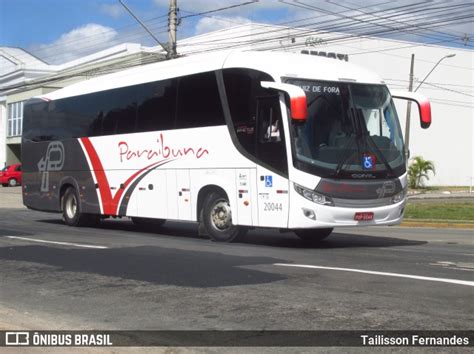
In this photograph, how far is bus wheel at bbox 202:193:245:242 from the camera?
13539 mm

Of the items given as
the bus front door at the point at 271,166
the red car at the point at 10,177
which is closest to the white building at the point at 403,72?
the red car at the point at 10,177

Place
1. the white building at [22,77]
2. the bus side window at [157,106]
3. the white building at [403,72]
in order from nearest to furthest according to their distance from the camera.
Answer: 1. the bus side window at [157,106]
2. the white building at [403,72]
3. the white building at [22,77]

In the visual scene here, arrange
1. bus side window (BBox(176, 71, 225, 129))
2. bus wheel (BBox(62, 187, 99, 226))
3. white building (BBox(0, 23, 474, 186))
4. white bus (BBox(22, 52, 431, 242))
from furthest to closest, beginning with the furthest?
white building (BBox(0, 23, 474, 186)), bus wheel (BBox(62, 187, 99, 226)), bus side window (BBox(176, 71, 225, 129)), white bus (BBox(22, 52, 431, 242))

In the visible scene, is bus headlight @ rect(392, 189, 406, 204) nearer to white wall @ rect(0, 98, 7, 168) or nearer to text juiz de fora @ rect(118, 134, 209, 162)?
text juiz de fora @ rect(118, 134, 209, 162)

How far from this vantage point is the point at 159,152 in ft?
50.1

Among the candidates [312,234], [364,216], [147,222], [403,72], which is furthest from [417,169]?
[364,216]

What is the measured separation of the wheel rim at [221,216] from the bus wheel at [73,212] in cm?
562

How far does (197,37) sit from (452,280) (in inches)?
1709

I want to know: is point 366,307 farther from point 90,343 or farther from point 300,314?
point 90,343

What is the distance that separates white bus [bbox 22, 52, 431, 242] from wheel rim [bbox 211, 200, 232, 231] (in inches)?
0.9

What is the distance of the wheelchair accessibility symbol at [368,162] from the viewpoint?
12.4m

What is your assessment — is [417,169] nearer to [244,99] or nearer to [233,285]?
[244,99]

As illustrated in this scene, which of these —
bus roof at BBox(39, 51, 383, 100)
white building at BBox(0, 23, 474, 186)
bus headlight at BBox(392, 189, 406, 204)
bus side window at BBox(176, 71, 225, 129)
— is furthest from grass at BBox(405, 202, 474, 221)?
white building at BBox(0, 23, 474, 186)

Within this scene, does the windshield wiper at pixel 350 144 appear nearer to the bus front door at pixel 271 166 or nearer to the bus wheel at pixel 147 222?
the bus front door at pixel 271 166
